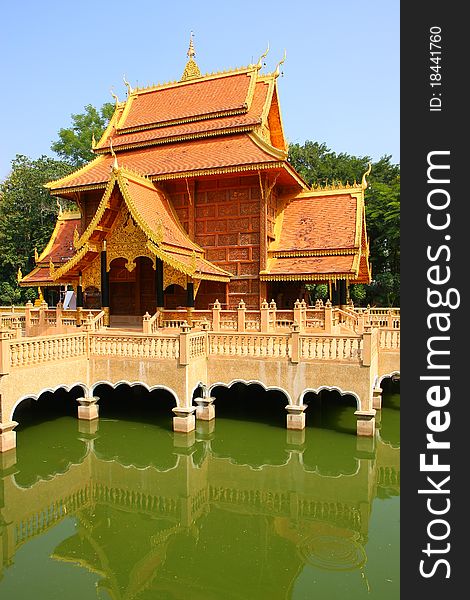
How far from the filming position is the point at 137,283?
17281 mm

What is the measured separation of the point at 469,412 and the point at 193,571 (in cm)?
405

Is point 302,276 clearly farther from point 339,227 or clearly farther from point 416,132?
point 416,132

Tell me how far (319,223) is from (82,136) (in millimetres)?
33281

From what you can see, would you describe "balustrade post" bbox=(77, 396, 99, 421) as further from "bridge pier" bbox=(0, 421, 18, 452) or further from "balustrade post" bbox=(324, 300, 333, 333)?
"balustrade post" bbox=(324, 300, 333, 333)

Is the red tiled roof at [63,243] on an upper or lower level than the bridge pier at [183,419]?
upper

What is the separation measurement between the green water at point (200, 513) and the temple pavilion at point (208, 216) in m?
4.97

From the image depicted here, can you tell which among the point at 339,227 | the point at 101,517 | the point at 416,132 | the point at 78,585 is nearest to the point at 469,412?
the point at 416,132

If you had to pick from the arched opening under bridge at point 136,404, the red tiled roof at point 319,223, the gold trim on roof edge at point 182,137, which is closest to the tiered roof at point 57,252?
the gold trim on roof edge at point 182,137

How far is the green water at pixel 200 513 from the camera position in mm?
5863

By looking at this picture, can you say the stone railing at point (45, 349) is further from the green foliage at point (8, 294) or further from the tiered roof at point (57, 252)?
the green foliage at point (8, 294)

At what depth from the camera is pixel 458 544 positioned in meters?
4.59

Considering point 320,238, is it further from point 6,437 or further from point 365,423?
point 6,437

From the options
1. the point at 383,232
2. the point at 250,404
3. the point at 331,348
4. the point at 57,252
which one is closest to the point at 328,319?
the point at 331,348

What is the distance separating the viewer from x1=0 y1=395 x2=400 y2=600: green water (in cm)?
586
